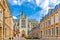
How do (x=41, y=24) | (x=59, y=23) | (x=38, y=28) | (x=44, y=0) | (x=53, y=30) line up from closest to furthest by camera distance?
(x=44, y=0) < (x=59, y=23) < (x=53, y=30) < (x=41, y=24) < (x=38, y=28)

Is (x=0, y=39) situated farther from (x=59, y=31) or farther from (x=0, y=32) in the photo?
(x=59, y=31)

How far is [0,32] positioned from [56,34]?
401 cm

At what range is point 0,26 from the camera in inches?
280

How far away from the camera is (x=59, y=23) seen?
955cm

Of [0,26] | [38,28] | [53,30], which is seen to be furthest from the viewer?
[38,28]

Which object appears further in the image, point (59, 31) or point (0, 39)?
point (59, 31)

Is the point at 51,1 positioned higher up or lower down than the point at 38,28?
higher up

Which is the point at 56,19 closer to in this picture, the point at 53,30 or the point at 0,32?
the point at 53,30

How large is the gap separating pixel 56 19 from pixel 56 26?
0.42 metres

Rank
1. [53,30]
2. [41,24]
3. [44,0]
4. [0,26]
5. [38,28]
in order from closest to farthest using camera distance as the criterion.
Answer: [0,26]
[44,0]
[53,30]
[41,24]
[38,28]

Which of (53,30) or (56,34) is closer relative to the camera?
(56,34)

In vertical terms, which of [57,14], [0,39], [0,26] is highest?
[57,14]

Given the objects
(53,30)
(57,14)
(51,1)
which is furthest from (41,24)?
(51,1)

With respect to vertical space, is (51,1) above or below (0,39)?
above
